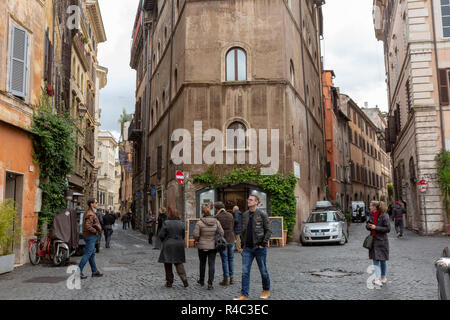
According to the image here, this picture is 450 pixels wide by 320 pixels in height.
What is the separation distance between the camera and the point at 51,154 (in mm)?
14227

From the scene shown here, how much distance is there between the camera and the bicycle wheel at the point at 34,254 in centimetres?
1288

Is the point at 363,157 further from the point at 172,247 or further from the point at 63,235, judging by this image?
the point at 172,247

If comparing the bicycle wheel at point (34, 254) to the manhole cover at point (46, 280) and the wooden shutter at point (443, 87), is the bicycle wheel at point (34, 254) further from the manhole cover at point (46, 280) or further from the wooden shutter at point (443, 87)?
the wooden shutter at point (443, 87)

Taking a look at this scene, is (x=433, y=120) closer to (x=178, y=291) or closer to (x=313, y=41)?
(x=313, y=41)

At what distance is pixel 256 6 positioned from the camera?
2181cm

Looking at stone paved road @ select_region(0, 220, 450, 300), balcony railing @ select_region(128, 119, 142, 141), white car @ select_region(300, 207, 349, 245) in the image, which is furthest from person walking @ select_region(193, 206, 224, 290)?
balcony railing @ select_region(128, 119, 142, 141)

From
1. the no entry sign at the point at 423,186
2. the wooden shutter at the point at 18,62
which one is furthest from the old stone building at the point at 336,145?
the wooden shutter at the point at 18,62

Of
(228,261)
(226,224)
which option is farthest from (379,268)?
(226,224)

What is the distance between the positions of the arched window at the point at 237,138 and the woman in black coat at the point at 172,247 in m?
11.7

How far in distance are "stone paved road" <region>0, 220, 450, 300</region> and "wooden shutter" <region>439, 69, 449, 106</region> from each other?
1079 cm

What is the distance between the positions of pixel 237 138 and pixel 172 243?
1228 cm

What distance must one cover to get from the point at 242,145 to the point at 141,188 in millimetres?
16266

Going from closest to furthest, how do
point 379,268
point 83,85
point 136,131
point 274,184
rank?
point 379,268
point 274,184
point 83,85
point 136,131
